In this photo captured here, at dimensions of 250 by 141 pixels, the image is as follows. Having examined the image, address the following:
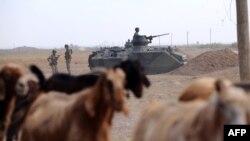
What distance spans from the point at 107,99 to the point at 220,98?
215cm

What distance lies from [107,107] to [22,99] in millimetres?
3180

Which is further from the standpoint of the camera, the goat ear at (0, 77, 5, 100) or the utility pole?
the utility pole

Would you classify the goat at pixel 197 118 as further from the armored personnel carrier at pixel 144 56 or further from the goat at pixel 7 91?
the armored personnel carrier at pixel 144 56

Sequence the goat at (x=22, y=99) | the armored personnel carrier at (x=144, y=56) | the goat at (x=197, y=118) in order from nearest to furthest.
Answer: the goat at (x=197, y=118), the goat at (x=22, y=99), the armored personnel carrier at (x=144, y=56)

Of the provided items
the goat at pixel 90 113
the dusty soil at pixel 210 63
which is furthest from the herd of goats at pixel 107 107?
the dusty soil at pixel 210 63

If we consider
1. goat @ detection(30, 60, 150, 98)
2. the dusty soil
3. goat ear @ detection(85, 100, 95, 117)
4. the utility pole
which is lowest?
the dusty soil

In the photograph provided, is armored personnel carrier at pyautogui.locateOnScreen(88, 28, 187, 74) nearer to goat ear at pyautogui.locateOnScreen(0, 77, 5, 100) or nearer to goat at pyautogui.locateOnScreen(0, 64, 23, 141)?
goat at pyautogui.locateOnScreen(0, 64, 23, 141)

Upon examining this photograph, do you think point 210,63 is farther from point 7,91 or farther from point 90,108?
point 90,108

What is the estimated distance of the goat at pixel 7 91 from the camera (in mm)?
8258

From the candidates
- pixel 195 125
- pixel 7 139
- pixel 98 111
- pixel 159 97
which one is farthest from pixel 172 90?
pixel 195 125

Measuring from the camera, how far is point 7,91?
8.33m

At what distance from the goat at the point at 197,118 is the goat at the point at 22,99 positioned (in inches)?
110

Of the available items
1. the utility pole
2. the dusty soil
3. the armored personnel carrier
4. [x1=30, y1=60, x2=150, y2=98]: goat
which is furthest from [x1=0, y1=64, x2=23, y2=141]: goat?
the dusty soil

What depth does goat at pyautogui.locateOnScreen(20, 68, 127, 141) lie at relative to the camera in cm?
601
